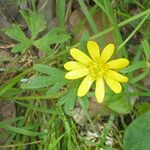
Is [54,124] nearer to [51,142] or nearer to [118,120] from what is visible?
[51,142]

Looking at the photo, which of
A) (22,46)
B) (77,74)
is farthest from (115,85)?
(22,46)

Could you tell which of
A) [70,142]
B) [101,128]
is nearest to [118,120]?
[101,128]

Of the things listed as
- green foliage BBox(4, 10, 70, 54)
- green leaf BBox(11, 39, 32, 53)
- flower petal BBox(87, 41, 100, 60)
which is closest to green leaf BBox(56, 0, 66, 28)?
green foliage BBox(4, 10, 70, 54)

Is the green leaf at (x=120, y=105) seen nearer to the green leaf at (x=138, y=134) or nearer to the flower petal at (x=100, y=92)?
the green leaf at (x=138, y=134)

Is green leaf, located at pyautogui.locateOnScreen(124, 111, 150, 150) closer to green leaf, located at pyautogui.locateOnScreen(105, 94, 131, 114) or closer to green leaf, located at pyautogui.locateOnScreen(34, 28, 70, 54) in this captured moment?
green leaf, located at pyautogui.locateOnScreen(105, 94, 131, 114)

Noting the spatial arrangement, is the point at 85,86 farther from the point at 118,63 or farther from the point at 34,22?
the point at 34,22

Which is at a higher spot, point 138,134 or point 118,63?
point 118,63

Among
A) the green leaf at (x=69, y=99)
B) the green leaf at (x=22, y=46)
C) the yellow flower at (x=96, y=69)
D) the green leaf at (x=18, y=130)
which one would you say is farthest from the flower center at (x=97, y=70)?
the green leaf at (x=18, y=130)
